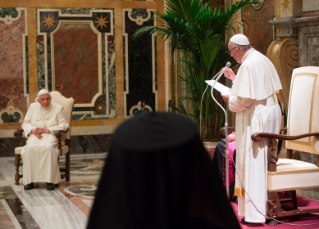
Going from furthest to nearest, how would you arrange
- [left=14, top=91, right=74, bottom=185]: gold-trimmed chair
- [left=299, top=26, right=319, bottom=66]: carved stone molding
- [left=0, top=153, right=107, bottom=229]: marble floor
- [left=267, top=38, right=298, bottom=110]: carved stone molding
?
1. [left=14, top=91, right=74, bottom=185]: gold-trimmed chair
2. [left=267, top=38, right=298, bottom=110]: carved stone molding
3. [left=299, top=26, right=319, bottom=66]: carved stone molding
4. [left=0, top=153, right=107, bottom=229]: marble floor

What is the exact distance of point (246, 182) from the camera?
4785 millimetres

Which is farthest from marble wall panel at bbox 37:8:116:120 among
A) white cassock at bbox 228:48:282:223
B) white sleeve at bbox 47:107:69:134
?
white cassock at bbox 228:48:282:223

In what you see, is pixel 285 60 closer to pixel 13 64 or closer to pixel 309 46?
pixel 309 46

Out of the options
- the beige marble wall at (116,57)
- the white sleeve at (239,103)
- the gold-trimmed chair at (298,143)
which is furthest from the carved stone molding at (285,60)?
the beige marble wall at (116,57)

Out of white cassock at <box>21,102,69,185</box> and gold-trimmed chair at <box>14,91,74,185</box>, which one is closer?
white cassock at <box>21,102,69,185</box>

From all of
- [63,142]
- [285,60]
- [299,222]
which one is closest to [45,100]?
[63,142]

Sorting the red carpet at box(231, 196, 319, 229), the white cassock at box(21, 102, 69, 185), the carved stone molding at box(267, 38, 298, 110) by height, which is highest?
the carved stone molding at box(267, 38, 298, 110)

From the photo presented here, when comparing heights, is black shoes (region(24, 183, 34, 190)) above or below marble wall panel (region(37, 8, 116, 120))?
below

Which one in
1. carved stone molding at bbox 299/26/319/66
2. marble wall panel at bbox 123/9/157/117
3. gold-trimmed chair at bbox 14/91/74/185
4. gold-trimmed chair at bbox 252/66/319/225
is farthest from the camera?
marble wall panel at bbox 123/9/157/117

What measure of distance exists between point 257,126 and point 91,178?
3.33 m

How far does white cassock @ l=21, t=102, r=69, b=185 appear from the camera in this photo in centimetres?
697

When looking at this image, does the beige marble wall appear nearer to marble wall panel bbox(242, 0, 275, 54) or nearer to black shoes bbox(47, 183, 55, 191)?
black shoes bbox(47, 183, 55, 191)

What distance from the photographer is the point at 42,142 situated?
23.5ft

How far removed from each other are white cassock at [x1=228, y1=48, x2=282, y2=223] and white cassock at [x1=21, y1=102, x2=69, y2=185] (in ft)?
9.56
